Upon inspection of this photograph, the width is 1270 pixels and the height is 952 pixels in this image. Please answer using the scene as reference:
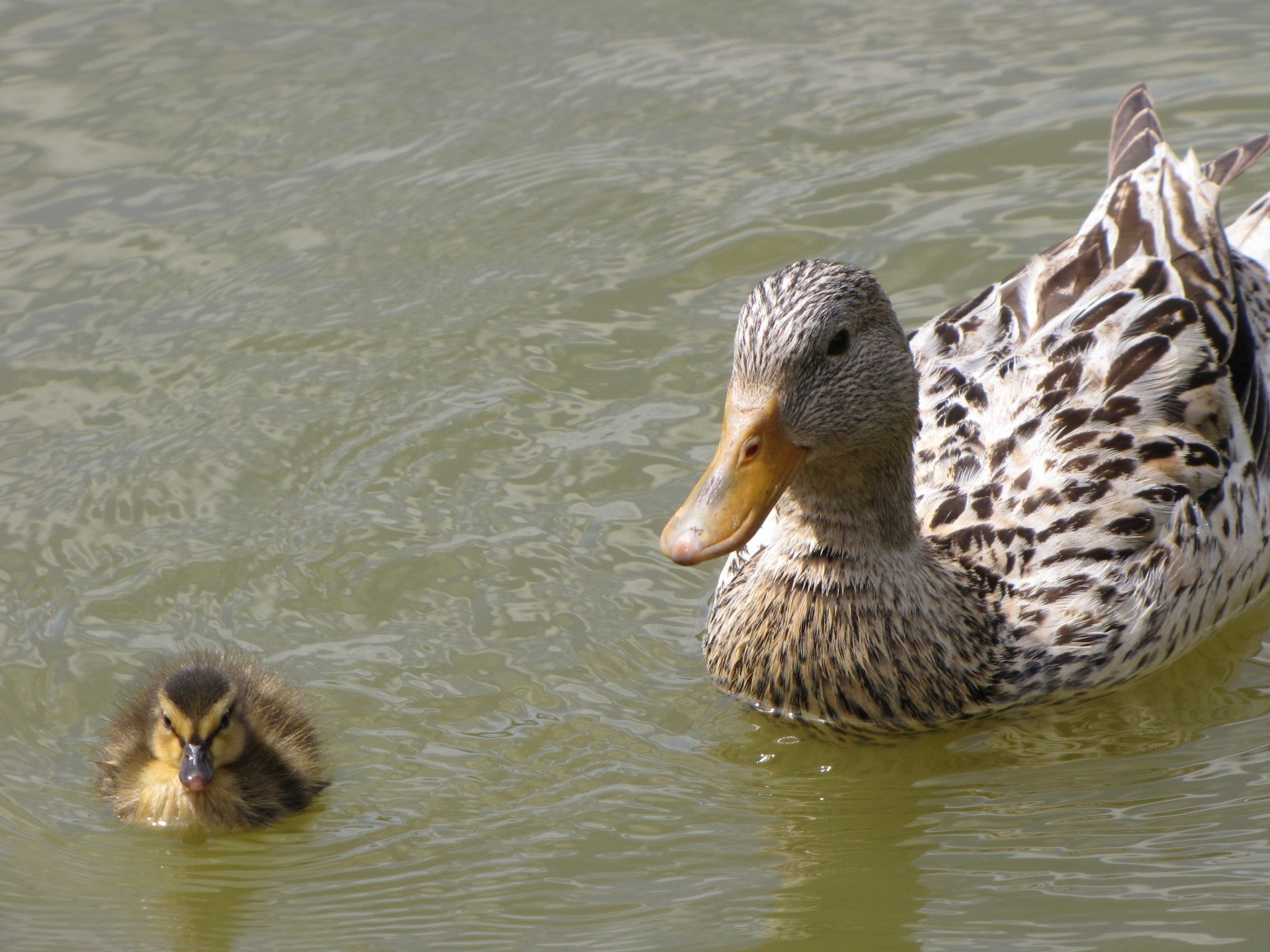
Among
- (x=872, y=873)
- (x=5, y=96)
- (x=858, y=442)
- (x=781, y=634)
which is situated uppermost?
(x=5, y=96)

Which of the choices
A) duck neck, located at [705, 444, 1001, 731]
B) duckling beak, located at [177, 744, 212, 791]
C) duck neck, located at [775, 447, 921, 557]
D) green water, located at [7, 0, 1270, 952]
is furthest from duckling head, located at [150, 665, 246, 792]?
duck neck, located at [775, 447, 921, 557]

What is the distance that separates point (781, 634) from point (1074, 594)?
0.95 metres

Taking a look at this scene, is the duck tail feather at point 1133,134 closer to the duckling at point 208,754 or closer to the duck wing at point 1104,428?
the duck wing at point 1104,428

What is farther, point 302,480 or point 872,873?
point 302,480

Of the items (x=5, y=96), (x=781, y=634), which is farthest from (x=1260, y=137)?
(x=5, y=96)

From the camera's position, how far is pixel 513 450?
700 cm

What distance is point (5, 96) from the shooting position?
358 inches

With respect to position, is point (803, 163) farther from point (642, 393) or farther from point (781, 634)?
point (781, 634)

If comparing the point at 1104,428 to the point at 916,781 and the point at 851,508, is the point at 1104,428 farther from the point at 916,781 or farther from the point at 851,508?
the point at 916,781

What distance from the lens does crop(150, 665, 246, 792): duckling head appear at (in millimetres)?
5098

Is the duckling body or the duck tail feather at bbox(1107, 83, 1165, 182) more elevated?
the duck tail feather at bbox(1107, 83, 1165, 182)

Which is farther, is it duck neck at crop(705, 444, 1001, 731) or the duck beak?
duck neck at crop(705, 444, 1001, 731)

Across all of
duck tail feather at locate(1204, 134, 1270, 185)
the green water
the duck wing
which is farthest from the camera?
duck tail feather at locate(1204, 134, 1270, 185)

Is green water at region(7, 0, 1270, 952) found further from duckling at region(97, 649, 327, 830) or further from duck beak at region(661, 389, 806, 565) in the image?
duck beak at region(661, 389, 806, 565)
